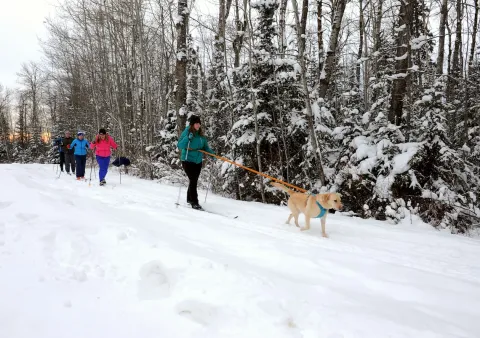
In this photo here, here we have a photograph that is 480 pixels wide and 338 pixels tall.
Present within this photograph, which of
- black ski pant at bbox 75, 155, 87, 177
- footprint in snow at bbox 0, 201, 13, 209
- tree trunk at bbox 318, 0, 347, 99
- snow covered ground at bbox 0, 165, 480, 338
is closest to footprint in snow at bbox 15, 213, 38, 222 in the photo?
snow covered ground at bbox 0, 165, 480, 338

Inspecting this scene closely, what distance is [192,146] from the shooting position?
6773mm

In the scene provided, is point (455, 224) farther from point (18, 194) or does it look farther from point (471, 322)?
point (18, 194)

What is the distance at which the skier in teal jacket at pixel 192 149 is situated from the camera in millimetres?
6711

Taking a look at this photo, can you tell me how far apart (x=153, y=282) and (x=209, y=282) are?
53 cm

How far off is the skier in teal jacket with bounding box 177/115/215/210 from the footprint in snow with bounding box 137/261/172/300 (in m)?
3.80

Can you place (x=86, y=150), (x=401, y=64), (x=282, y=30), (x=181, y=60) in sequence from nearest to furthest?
(x=401, y=64) → (x=181, y=60) → (x=282, y=30) → (x=86, y=150)

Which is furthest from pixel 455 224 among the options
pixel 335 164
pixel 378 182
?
pixel 335 164

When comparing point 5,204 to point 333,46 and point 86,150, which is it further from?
point 333,46

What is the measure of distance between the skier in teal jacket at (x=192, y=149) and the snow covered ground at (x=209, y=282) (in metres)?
2.03

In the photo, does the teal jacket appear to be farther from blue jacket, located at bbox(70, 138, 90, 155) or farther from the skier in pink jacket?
blue jacket, located at bbox(70, 138, 90, 155)

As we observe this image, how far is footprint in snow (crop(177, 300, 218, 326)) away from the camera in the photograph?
90.4 inches

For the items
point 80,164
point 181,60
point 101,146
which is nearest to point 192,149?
point 101,146

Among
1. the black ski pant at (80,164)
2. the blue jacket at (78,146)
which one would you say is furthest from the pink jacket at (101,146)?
the black ski pant at (80,164)

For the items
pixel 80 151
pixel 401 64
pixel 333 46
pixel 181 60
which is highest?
pixel 333 46
